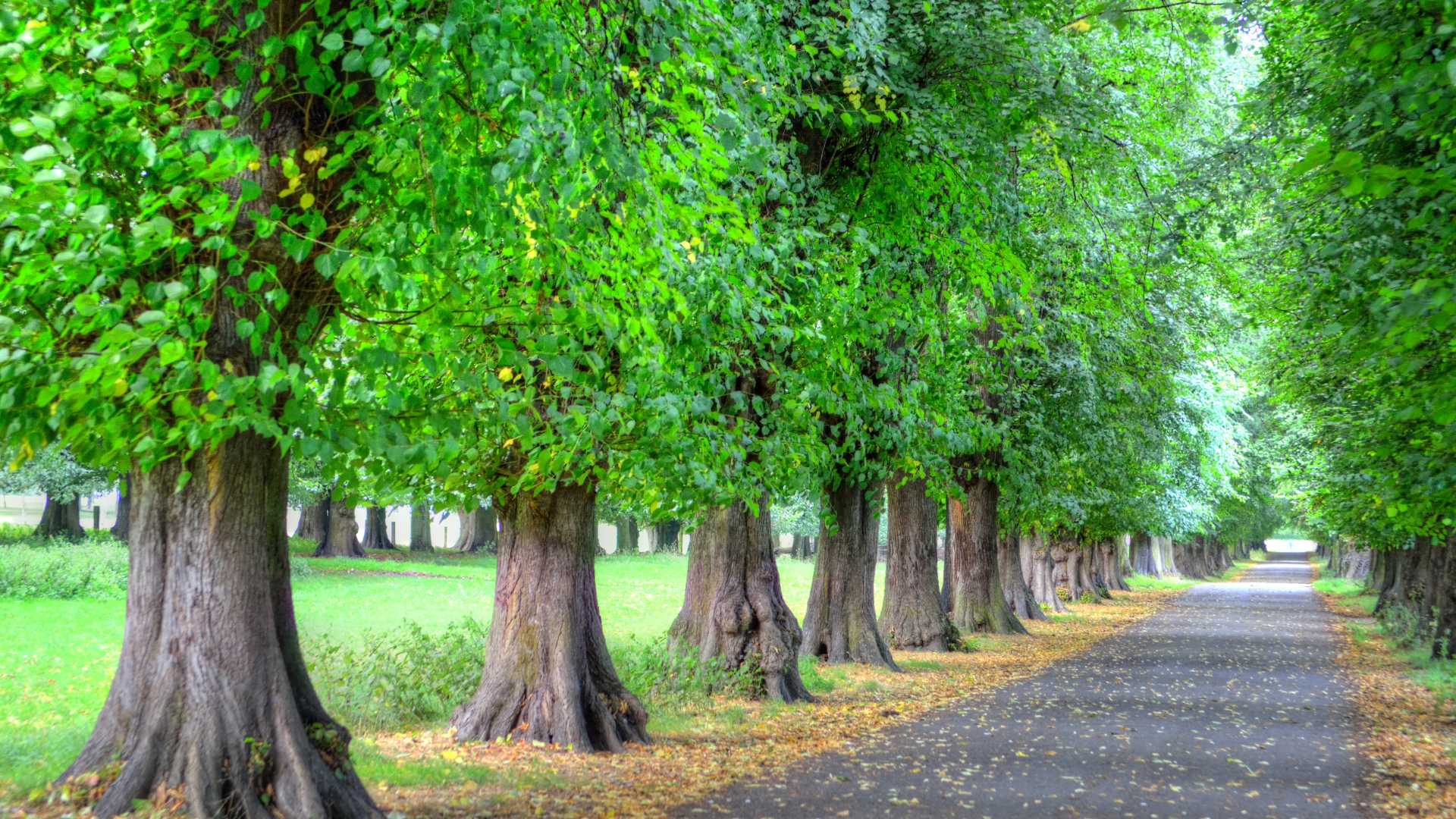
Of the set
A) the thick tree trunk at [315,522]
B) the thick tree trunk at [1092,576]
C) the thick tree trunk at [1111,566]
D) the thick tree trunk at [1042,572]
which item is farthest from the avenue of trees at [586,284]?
the thick tree trunk at [1111,566]

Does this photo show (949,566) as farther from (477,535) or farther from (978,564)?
(477,535)

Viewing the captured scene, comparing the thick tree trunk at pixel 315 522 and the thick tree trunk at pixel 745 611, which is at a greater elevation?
the thick tree trunk at pixel 315 522

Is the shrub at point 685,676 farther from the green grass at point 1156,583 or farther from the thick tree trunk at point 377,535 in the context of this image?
the green grass at point 1156,583

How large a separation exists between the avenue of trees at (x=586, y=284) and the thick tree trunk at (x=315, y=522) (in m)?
28.6

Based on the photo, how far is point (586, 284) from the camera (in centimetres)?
800

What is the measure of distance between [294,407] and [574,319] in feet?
6.84

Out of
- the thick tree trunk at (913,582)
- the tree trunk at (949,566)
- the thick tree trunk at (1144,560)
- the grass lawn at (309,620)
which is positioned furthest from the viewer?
the thick tree trunk at (1144,560)

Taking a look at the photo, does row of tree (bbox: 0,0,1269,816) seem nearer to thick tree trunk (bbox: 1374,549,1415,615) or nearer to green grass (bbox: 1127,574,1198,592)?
thick tree trunk (bbox: 1374,549,1415,615)

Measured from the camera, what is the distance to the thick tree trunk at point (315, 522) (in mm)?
46812

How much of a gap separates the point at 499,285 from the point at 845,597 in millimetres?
12226

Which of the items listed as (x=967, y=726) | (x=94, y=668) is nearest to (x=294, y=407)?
(x=967, y=726)

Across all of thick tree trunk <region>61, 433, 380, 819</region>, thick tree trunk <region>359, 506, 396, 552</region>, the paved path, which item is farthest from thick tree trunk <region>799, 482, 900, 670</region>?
thick tree trunk <region>359, 506, 396, 552</region>

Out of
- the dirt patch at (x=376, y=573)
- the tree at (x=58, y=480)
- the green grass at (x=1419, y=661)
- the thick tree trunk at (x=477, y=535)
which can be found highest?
the tree at (x=58, y=480)

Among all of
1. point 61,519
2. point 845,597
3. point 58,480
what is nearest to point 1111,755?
point 845,597
